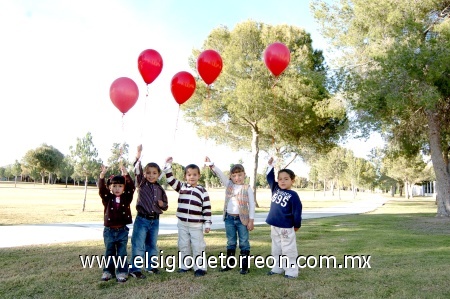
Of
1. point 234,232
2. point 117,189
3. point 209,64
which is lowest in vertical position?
point 234,232

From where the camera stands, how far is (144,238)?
491cm

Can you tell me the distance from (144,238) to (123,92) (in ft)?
7.02

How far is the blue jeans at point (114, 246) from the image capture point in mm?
4562

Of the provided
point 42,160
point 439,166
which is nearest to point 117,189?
point 439,166

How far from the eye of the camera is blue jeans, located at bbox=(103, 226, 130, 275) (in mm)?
4562

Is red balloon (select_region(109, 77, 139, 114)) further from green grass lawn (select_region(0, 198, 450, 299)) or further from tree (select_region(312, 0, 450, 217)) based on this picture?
tree (select_region(312, 0, 450, 217))

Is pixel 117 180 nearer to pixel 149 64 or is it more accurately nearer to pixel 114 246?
pixel 114 246

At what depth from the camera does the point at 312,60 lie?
1778 cm

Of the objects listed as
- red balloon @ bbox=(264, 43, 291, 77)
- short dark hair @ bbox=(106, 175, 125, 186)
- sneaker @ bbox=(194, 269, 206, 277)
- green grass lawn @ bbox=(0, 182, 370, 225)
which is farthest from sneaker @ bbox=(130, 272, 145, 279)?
green grass lawn @ bbox=(0, 182, 370, 225)

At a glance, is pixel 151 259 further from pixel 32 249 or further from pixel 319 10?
pixel 319 10

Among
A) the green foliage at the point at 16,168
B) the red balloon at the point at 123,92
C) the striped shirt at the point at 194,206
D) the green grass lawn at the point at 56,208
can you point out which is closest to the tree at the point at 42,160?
the green foliage at the point at 16,168

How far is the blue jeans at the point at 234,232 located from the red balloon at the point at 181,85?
7.49ft

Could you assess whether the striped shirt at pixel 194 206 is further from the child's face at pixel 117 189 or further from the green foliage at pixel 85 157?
the green foliage at pixel 85 157

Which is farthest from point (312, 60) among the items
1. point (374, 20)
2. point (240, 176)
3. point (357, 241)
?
point (240, 176)
